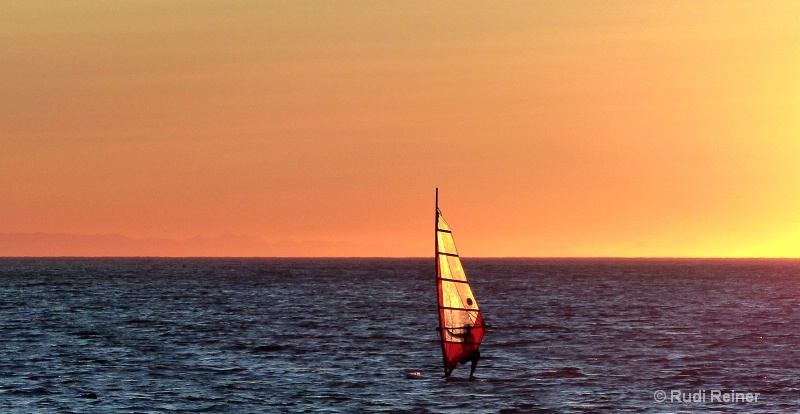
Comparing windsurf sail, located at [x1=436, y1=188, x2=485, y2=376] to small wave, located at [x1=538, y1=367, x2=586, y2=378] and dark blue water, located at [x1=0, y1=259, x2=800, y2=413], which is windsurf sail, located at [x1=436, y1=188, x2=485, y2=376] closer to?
dark blue water, located at [x1=0, y1=259, x2=800, y2=413]

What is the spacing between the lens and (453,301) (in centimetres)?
5847

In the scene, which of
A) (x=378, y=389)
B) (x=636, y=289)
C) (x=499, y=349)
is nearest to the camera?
(x=378, y=389)

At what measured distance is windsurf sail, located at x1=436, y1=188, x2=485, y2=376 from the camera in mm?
57906

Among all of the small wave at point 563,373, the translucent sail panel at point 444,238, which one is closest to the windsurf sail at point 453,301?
the translucent sail panel at point 444,238

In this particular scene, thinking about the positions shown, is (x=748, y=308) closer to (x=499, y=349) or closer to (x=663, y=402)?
(x=499, y=349)

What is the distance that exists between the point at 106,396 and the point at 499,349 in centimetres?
3179

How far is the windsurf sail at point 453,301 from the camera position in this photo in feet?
190

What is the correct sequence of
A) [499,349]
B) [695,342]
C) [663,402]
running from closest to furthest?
[663,402]
[499,349]
[695,342]

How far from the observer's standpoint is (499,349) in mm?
80562

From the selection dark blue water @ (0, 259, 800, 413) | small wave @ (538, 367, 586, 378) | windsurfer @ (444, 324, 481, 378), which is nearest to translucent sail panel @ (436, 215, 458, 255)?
windsurfer @ (444, 324, 481, 378)

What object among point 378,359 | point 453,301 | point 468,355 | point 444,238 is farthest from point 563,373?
Result: point 444,238

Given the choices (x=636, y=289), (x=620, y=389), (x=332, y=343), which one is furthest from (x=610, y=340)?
(x=636, y=289)

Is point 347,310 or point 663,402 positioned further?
point 347,310

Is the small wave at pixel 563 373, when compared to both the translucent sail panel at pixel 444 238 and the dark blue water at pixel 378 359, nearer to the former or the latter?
the dark blue water at pixel 378 359
